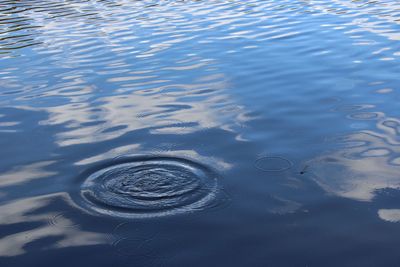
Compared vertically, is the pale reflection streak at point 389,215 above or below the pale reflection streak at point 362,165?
below

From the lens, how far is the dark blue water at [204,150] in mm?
6043

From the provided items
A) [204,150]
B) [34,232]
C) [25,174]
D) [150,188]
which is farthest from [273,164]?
[25,174]

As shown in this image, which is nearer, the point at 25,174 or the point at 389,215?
the point at 389,215

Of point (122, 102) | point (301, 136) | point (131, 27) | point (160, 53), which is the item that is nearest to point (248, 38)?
point (160, 53)

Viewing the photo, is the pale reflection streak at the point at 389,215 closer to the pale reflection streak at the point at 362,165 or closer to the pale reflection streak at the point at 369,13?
the pale reflection streak at the point at 362,165

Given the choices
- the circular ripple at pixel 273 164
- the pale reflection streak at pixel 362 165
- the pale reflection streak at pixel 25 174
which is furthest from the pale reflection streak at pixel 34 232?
the pale reflection streak at pixel 362 165

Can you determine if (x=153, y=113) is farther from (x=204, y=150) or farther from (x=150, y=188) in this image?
(x=150, y=188)

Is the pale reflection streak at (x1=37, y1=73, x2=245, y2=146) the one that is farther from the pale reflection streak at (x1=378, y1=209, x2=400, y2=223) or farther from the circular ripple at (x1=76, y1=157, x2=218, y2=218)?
the pale reflection streak at (x1=378, y1=209, x2=400, y2=223)

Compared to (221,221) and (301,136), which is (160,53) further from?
(221,221)

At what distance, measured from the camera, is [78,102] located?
Answer: 11.4 meters

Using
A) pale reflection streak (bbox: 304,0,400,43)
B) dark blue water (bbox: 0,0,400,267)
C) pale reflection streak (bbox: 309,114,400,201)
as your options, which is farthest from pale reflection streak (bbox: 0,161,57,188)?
pale reflection streak (bbox: 304,0,400,43)

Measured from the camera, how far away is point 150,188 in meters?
7.04

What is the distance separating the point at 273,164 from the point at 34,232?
11.4 feet

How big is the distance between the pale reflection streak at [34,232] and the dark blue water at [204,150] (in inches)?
0.9
